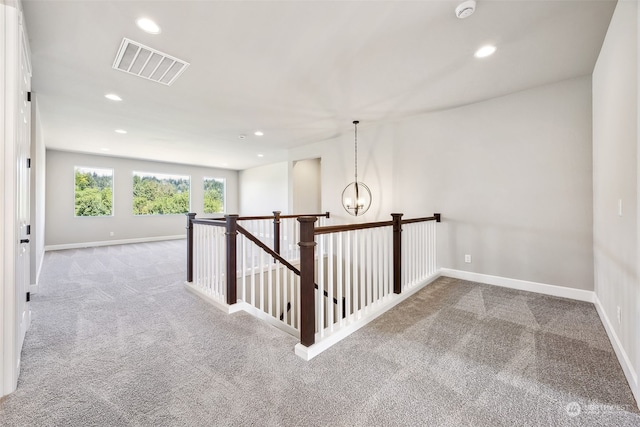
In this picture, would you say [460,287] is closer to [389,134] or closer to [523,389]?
[523,389]

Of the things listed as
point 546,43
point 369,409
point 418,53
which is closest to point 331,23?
point 418,53

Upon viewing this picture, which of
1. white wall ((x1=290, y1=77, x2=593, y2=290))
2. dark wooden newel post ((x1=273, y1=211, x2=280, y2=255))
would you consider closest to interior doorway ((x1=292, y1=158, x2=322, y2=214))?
dark wooden newel post ((x1=273, y1=211, x2=280, y2=255))

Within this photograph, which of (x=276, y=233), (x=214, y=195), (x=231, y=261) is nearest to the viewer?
(x=231, y=261)

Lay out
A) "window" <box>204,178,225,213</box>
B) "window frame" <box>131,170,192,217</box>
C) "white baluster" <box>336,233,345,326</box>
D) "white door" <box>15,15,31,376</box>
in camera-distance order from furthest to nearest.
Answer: "window" <box>204,178,225,213</box> → "window frame" <box>131,170,192,217</box> → "white baluster" <box>336,233,345,326</box> → "white door" <box>15,15,31,376</box>

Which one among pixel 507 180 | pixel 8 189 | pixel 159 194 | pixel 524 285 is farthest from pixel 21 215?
pixel 159 194

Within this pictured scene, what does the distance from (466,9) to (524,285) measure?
3.22 meters

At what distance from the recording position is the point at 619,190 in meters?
2.00

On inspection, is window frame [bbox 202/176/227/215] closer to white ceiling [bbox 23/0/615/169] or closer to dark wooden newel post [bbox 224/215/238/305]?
white ceiling [bbox 23/0/615/169]

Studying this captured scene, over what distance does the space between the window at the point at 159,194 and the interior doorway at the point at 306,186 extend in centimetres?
437

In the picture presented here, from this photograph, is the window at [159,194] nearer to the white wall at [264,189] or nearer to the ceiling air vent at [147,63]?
the white wall at [264,189]

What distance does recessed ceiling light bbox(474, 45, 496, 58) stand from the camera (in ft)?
8.27

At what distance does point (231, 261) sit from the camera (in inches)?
115

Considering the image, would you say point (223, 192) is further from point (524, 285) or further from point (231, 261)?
point (524, 285)

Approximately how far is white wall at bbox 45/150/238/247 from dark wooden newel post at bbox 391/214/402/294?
8021 millimetres
